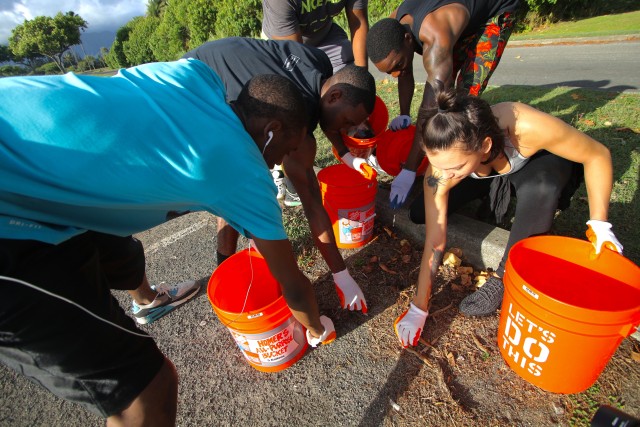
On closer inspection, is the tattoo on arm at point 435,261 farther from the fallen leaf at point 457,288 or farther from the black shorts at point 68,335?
the black shorts at point 68,335

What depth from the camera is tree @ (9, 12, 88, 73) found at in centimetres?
4931

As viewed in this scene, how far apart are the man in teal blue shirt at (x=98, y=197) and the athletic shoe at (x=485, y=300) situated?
1.28 metres

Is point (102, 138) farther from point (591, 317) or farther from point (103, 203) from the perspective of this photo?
point (591, 317)

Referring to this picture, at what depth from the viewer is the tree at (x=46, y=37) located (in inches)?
1941

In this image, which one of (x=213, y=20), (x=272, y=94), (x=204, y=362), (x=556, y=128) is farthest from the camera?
(x=213, y=20)

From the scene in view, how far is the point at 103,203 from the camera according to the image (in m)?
1.05

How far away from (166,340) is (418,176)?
224cm

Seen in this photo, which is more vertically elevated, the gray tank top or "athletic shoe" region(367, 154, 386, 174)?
the gray tank top

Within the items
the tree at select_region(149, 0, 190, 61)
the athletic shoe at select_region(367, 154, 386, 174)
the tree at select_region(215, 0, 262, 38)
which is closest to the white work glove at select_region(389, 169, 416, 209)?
the athletic shoe at select_region(367, 154, 386, 174)

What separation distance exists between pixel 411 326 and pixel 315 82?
1456 mm

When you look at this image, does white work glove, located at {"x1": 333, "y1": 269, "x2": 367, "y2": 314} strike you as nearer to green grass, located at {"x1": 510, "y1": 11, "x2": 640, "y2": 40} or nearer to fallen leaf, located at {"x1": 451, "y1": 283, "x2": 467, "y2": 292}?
fallen leaf, located at {"x1": 451, "y1": 283, "x2": 467, "y2": 292}

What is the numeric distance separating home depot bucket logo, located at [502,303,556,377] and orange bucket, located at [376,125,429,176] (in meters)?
1.47

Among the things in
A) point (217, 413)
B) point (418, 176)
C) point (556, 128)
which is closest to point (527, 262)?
point (556, 128)

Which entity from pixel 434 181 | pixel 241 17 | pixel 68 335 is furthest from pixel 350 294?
pixel 241 17
